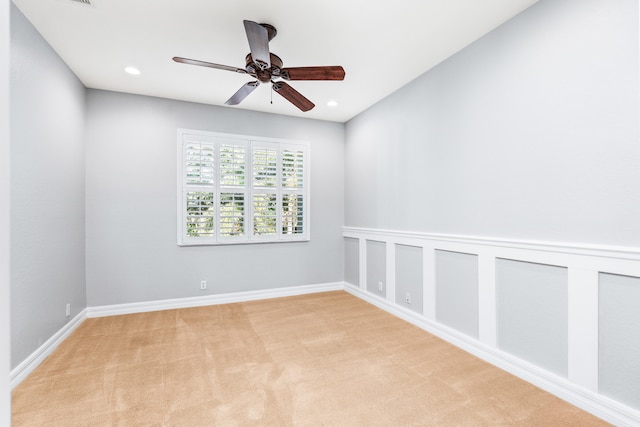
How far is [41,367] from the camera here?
2490 millimetres

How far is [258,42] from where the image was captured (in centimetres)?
206

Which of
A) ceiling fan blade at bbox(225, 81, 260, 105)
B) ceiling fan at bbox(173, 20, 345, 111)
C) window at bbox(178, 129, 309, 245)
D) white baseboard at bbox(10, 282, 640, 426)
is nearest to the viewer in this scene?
white baseboard at bbox(10, 282, 640, 426)

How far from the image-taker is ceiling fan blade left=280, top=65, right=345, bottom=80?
2316 millimetres

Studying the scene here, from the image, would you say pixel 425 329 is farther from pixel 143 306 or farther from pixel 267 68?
pixel 143 306

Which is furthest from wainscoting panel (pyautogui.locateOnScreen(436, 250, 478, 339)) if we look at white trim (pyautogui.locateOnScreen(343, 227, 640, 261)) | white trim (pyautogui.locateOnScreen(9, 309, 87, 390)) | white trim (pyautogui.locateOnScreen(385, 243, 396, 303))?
white trim (pyautogui.locateOnScreen(9, 309, 87, 390))

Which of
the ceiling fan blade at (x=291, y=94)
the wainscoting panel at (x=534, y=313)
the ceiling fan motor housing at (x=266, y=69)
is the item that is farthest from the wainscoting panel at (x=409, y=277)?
the ceiling fan motor housing at (x=266, y=69)

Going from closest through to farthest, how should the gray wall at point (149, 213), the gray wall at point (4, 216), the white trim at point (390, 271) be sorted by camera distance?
the gray wall at point (4, 216)
the gray wall at point (149, 213)
the white trim at point (390, 271)

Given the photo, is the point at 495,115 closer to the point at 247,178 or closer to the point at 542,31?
the point at 542,31

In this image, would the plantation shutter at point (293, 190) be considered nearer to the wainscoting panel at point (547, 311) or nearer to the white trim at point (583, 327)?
the wainscoting panel at point (547, 311)

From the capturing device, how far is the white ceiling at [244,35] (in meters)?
2.26

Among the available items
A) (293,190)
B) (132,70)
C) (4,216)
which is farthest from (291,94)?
(4,216)

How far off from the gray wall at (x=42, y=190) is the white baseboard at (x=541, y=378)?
359 cm

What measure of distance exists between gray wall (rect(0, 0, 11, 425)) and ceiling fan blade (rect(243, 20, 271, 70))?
1458 mm

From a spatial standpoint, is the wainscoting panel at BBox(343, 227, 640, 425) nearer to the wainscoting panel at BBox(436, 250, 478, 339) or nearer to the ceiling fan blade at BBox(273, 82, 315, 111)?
the wainscoting panel at BBox(436, 250, 478, 339)
